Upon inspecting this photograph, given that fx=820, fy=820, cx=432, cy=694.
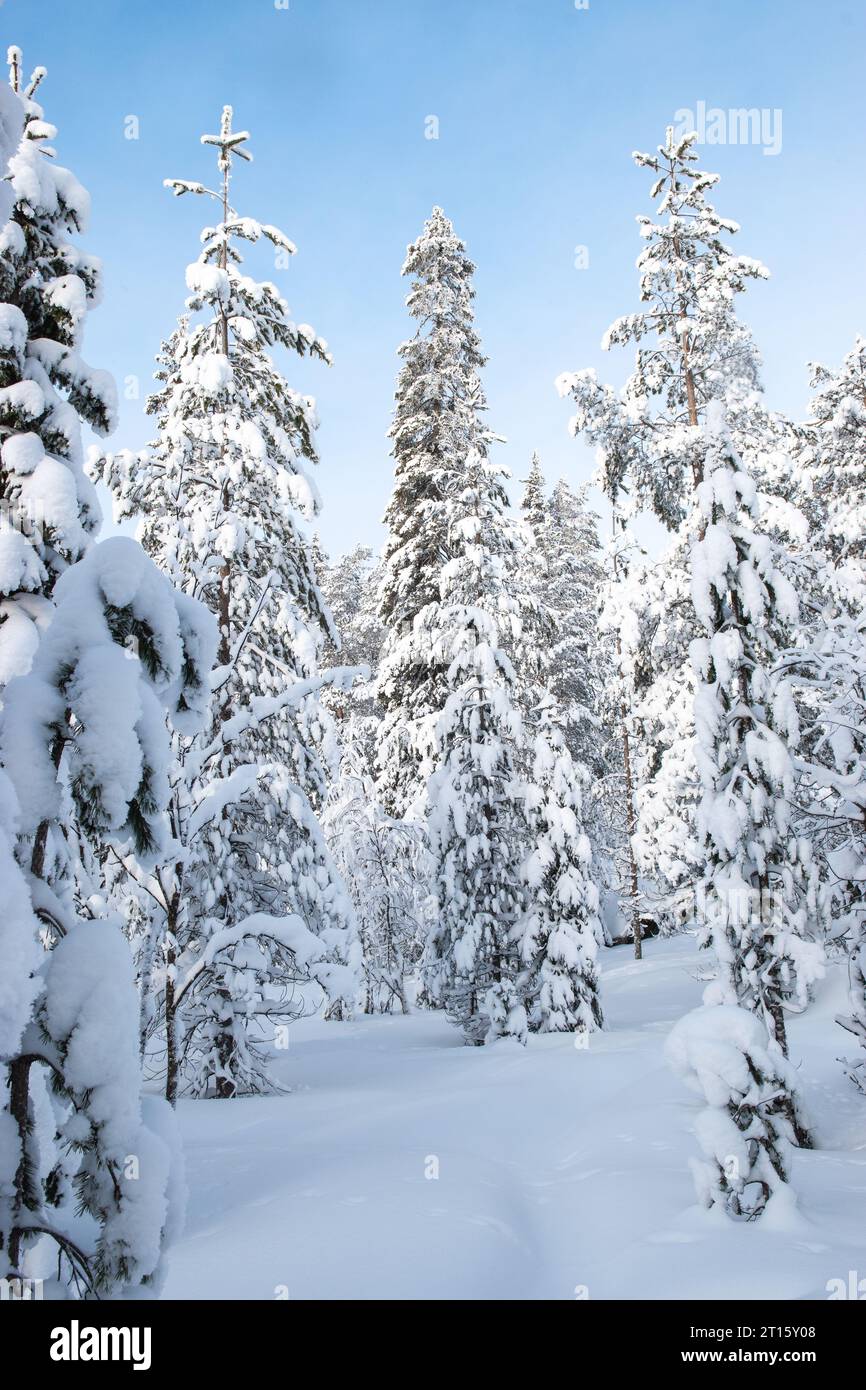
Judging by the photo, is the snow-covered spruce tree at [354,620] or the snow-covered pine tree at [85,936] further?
the snow-covered spruce tree at [354,620]

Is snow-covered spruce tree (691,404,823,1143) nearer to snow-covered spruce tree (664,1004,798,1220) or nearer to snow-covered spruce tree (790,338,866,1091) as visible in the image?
snow-covered spruce tree (790,338,866,1091)

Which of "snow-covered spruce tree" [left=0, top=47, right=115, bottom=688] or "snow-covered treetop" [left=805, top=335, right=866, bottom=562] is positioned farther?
"snow-covered treetop" [left=805, top=335, right=866, bottom=562]

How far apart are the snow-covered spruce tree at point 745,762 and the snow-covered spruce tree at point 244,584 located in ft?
14.7

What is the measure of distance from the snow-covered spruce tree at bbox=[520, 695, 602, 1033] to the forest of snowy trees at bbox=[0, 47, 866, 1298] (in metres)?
0.07

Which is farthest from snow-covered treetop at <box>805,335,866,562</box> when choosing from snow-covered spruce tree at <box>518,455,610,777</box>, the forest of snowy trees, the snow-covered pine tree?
the snow-covered pine tree

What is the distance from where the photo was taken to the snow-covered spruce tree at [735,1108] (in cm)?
548

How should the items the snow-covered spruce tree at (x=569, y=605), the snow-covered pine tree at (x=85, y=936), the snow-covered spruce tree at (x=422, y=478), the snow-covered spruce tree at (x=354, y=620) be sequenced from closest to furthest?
the snow-covered pine tree at (x=85, y=936) < the snow-covered spruce tree at (x=422, y=478) < the snow-covered spruce tree at (x=569, y=605) < the snow-covered spruce tree at (x=354, y=620)

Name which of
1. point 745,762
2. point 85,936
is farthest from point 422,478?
point 85,936

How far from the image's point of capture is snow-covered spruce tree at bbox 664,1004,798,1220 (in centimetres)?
548

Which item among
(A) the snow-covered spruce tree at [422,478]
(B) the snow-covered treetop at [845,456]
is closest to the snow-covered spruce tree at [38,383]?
(A) the snow-covered spruce tree at [422,478]

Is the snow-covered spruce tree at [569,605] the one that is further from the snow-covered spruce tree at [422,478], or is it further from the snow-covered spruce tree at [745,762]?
the snow-covered spruce tree at [745,762]

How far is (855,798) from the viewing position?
26.0 feet

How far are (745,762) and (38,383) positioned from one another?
7261 mm
